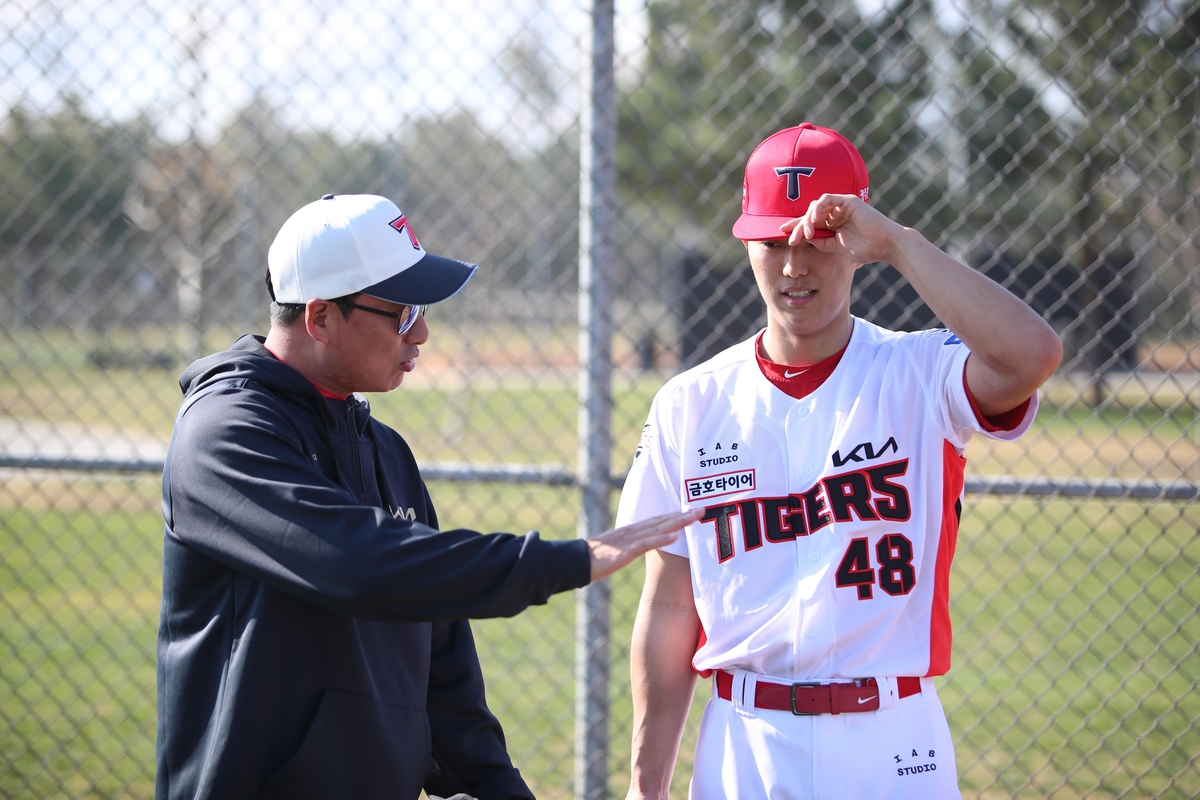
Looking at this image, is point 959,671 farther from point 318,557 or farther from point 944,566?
point 318,557

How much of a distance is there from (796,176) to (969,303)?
1.64ft

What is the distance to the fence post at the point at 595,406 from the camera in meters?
Result: 3.18

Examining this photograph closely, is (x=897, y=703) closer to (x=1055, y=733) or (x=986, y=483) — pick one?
(x=986, y=483)

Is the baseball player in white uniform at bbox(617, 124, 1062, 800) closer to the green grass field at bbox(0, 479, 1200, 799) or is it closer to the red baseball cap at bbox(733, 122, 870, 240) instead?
the red baseball cap at bbox(733, 122, 870, 240)

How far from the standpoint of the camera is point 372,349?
2.10m

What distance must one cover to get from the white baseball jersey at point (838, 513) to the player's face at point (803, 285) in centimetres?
11

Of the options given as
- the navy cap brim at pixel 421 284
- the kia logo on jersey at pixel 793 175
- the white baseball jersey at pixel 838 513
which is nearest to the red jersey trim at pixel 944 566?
the white baseball jersey at pixel 838 513

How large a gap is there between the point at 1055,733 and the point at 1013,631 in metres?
1.91

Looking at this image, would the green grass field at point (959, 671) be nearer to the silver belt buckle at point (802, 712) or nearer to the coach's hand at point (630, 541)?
the silver belt buckle at point (802, 712)

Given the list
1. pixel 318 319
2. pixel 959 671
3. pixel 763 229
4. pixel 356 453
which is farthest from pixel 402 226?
pixel 959 671

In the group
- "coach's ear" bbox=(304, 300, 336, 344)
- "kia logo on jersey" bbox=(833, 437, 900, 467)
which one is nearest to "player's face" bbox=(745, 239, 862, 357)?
"kia logo on jersey" bbox=(833, 437, 900, 467)

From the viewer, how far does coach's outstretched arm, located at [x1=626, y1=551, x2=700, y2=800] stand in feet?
7.45

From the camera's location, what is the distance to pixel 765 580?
7.08 ft

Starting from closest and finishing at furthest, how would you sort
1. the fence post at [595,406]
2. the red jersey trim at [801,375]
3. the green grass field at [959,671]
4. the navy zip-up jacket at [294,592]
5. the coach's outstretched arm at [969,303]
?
the navy zip-up jacket at [294,592] < the coach's outstretched arm at [969,303] < the red jersey trim at [801,375] < the fence post at [595,406] < the green grass field at [959,671]
